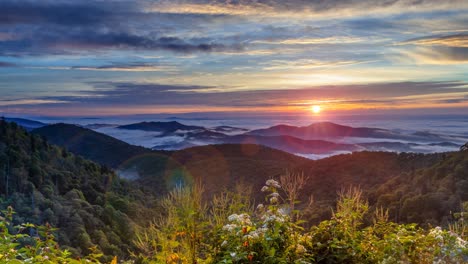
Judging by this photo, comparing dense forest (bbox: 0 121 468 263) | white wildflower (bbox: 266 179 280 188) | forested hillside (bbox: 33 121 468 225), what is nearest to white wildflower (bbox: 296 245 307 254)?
dense forest (bbox: 0 121 468 263)

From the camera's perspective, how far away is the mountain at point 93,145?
11019 cm

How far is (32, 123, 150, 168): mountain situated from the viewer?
110188 millimetres

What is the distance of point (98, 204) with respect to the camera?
172 ft

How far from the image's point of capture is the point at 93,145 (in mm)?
116812

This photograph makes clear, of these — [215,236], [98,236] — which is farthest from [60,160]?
[215,236]

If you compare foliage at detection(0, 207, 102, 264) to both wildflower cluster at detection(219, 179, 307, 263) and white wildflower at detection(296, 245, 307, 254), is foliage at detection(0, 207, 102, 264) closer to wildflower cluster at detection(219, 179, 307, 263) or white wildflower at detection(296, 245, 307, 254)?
wildflower cluster at detection(219, 179, 307, 263)

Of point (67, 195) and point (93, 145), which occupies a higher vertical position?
point (67, 195)

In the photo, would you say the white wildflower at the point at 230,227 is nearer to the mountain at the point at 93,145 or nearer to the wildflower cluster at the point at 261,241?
the wildflower cluster at the point at 261,241

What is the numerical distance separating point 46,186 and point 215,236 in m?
50.3

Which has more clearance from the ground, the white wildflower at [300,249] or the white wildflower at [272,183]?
the white wildflower at [272,183]

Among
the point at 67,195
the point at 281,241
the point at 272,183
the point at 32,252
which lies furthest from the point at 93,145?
the point at 281,241

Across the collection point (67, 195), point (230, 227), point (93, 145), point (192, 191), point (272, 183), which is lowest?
point (93, 145)

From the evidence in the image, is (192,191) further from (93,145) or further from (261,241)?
(93,145)

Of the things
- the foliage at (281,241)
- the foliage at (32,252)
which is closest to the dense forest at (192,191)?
the foliage at (281,241)
